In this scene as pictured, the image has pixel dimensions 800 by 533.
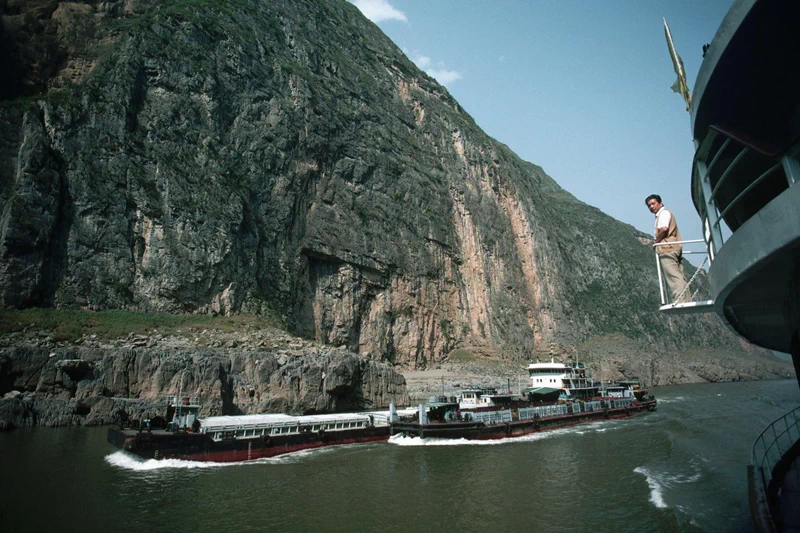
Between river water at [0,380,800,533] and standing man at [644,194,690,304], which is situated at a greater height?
standing man at [644,194,690,304]

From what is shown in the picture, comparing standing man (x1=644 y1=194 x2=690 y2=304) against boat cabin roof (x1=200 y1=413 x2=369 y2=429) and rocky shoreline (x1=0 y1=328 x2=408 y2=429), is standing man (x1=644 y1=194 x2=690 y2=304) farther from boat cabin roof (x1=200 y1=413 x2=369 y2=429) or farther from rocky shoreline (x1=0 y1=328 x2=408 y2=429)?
rocky shoreline (x1=0 y1=328 x2=408 y2=429)

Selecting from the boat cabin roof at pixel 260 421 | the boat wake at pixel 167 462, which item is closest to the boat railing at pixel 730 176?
the boat wake at pixel 167 462

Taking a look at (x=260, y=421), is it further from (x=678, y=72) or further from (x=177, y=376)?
(x=678, y=72)

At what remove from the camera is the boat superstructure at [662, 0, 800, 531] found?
7.19m

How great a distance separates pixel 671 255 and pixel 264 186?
224 ft

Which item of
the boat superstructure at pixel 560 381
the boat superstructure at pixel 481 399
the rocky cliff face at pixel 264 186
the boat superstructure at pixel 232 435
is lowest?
the boat superstructure at pixel 232 435

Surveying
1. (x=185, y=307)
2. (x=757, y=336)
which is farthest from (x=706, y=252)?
(x=185, y=307)

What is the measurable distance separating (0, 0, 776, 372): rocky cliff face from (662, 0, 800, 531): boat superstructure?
5712 cm

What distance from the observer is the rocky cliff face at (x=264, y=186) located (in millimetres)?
56250

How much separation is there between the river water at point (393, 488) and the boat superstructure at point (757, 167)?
9078 millimetres

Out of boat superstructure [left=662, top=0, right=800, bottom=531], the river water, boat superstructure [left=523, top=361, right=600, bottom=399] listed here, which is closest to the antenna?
boat superstructure [left=662, top=0, right=800, bottom=531]

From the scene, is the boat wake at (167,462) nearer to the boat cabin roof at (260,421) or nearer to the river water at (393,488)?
the river water at (393,488)

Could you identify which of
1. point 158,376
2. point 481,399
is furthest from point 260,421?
point 481,399

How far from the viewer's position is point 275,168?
74000 millimetres
